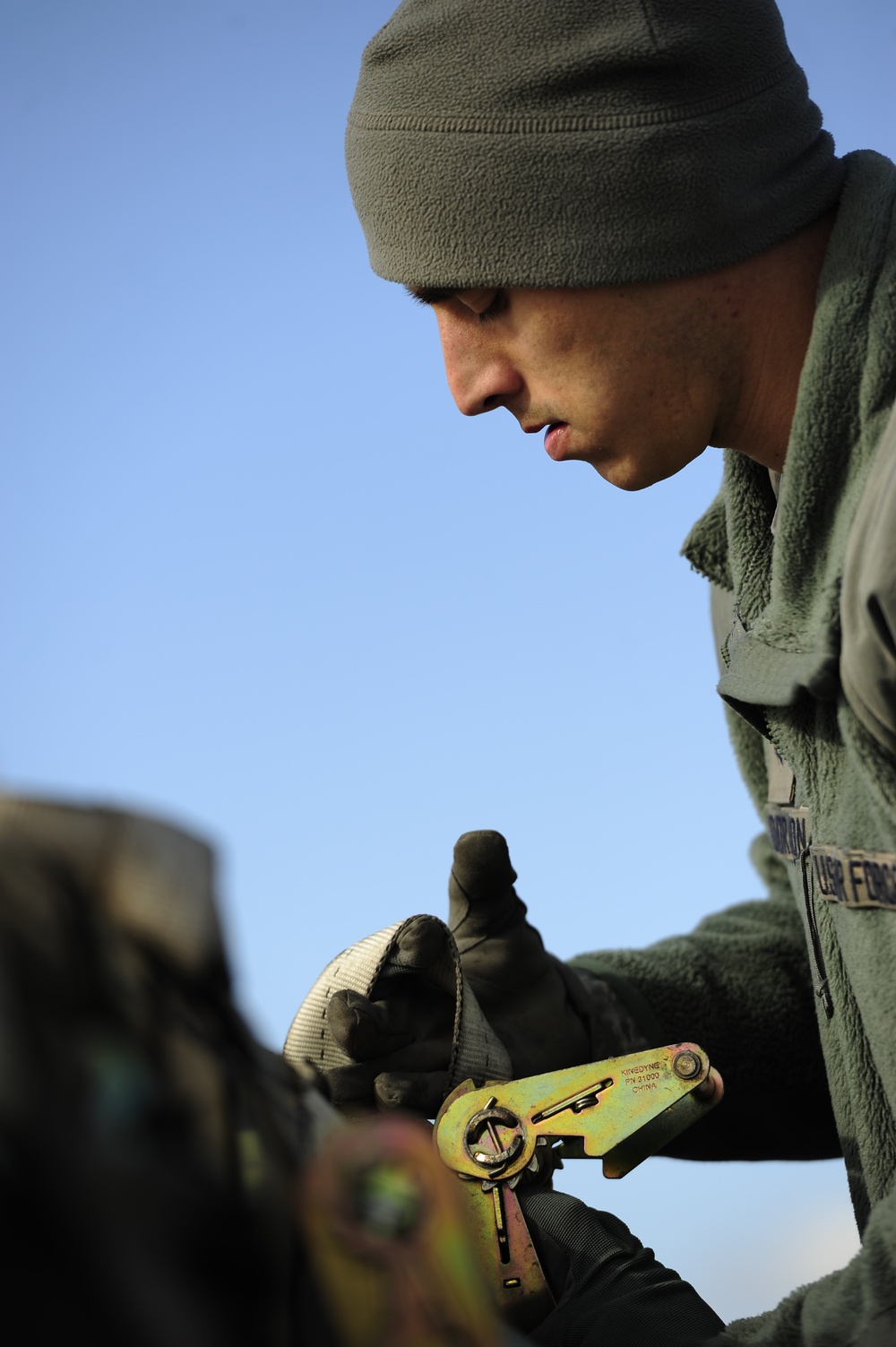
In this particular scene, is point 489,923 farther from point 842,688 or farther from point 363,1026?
point 842,688

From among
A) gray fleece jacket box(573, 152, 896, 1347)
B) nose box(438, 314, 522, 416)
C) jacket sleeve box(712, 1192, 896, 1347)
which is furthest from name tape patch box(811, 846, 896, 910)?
nose box(438, 314, 522, 416)

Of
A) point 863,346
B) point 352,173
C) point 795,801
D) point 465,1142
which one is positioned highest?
point 352,173

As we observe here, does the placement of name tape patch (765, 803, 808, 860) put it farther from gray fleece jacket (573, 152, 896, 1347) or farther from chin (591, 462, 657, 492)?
chin (591, 462, 657, 492)

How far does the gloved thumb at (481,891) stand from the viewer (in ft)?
4.45

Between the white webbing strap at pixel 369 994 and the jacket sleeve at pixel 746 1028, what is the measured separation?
1.02 feet

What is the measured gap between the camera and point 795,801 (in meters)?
1.28

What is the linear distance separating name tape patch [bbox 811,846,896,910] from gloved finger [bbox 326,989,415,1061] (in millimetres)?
364

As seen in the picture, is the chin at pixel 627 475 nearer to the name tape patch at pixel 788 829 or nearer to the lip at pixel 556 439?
the lip at pixel 556 439

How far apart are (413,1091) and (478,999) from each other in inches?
8.4

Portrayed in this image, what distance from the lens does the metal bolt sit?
1115 mm

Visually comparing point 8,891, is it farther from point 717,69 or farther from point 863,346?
point 717,69

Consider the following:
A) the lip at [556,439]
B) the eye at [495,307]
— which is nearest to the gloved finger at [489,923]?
the lip at [556,439]

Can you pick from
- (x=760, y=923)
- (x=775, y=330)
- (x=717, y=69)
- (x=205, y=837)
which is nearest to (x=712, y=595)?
(x=760, y=923)

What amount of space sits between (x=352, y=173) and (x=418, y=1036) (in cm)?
73
